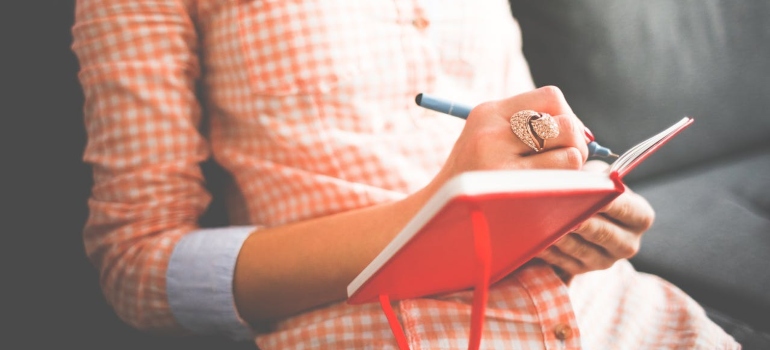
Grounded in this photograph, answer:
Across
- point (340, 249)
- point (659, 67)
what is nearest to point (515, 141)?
point (340, 249)

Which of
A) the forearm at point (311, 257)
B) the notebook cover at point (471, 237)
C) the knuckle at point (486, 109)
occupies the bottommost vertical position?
the forearm at point (311, 257)

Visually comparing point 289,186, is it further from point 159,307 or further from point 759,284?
point 759,284

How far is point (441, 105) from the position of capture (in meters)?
0.60

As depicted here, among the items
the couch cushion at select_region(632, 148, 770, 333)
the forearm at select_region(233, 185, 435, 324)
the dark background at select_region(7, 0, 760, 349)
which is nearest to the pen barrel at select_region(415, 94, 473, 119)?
the forearm at select_region(233, 185, 435, 324)

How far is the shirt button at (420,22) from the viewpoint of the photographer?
0.74 meters

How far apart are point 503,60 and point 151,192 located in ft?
2.03

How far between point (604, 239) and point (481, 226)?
15.0 inches

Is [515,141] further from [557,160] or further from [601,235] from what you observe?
[601,235]

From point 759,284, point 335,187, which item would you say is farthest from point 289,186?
point 759,284

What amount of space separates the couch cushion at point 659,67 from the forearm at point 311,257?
0.67 metres

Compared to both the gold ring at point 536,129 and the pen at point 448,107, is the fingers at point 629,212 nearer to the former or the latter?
the pen at point 448,107

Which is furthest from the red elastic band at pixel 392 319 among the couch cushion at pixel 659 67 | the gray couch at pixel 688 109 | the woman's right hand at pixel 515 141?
the couch cushion at pixel 659 67

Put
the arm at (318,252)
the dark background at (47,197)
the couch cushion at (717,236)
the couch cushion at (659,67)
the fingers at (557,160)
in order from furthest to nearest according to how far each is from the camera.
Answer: the couch cushion at (659,67) < the couch cushion at (717,236) < the dark background at (47,197) < the arm at (318,252) < the fingers at (557,160)

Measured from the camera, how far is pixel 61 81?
0.76 m
